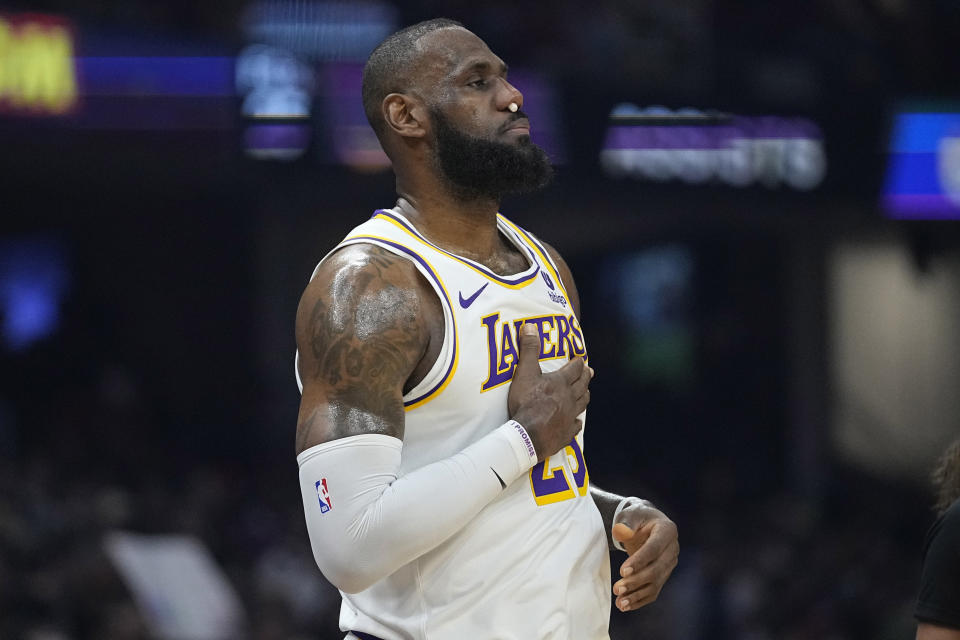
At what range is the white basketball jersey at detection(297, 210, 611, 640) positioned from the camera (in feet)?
8.69

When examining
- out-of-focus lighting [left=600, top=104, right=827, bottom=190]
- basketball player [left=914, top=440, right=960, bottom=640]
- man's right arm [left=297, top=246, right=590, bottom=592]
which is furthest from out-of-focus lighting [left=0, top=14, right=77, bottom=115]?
basketball player [left=914, top=440, right=960, bottom=640]

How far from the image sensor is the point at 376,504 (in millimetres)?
2498

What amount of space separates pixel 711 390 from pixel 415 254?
1126 centimetres

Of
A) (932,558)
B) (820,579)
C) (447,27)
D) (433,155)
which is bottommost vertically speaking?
(820,579)

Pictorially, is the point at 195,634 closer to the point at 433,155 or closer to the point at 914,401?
the point at 433,155

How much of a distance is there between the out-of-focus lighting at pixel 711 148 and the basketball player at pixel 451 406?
24.3 ft

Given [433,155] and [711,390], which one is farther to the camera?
[711,390]

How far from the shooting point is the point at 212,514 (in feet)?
33.3

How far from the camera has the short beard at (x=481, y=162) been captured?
2906 mm

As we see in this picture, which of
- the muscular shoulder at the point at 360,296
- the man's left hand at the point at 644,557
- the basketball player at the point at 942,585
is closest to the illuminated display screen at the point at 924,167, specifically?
the basketball player at the point at 942,585

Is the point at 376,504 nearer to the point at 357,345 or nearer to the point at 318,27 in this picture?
the point at 357,345

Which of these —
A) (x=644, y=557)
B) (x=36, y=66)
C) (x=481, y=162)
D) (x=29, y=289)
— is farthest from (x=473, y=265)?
(x=29, y=289)

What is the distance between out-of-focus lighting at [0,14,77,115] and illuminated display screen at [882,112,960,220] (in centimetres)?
640

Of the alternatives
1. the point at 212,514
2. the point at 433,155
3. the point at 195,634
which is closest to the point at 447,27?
the point at 433,155
